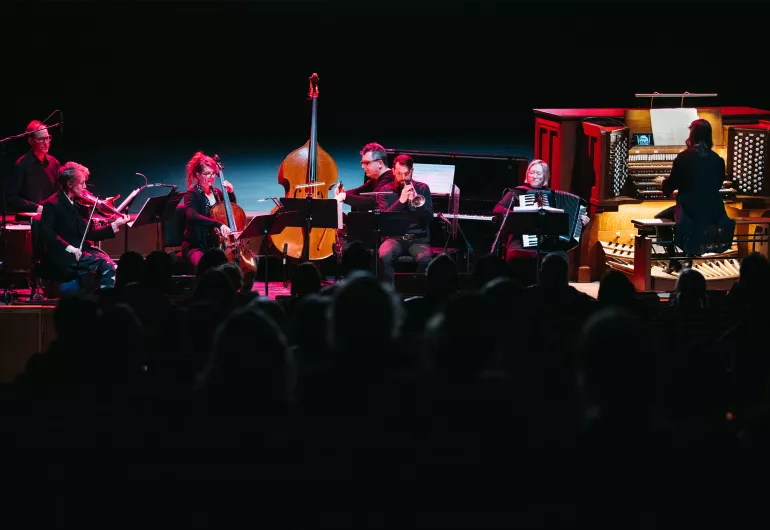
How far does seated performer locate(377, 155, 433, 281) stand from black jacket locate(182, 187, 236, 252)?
156 centimetres

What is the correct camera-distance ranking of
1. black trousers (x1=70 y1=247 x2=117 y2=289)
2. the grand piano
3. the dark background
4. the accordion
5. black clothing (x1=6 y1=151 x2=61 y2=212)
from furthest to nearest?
the dark background → the grand piano → black clothing (x1=6 y1=151 x2=61 y2=212) → the accordion → black trousers (x1=70 y1=247 x2=117 y2=289)

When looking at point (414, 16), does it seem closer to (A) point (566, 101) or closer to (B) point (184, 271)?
(A) point (566, 101)

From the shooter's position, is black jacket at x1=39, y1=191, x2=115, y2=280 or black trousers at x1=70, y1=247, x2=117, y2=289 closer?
black jacket at x1=39, y1=191, x2=115, y2=280

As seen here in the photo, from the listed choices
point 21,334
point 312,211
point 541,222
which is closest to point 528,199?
point 541,222

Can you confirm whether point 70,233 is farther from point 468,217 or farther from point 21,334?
point 468,217

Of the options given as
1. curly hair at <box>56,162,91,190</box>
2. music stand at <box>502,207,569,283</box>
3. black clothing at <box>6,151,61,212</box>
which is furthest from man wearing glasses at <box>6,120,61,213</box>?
music stand at <box>502,207,569,283</box>

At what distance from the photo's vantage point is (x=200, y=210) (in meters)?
8.62

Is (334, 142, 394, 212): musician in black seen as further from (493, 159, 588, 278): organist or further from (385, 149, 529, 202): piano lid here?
(493, 159, 588, 278): organist

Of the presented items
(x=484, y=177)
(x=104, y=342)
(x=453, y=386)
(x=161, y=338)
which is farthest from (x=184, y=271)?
(x=453, y=386)

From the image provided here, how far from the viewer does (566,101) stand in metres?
15.3

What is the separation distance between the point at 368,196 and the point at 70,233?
267 cm

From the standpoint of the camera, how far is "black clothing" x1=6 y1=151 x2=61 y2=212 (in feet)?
30.6

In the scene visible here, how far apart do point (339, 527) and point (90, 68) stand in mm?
13727

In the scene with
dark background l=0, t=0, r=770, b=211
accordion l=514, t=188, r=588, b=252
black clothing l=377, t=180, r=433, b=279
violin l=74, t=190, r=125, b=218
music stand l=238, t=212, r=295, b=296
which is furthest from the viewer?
dark background l=0, t=0, r=770, b=211
